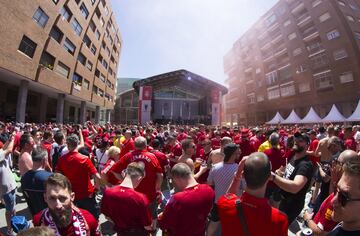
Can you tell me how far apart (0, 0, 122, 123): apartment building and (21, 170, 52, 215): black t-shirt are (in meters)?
17.9

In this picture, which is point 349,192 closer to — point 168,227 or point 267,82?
point 168,227

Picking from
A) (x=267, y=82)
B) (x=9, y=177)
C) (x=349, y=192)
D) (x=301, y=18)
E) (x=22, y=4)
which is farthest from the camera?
(x=267, y=82)

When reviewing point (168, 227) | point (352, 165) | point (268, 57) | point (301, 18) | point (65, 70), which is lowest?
point (168, 227)

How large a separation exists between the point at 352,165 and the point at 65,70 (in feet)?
103

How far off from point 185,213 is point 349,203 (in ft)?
5.91

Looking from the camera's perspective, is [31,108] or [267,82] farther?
[267,82]

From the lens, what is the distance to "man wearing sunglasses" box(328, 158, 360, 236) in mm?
1813

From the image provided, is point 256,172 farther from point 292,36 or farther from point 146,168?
point 292,36

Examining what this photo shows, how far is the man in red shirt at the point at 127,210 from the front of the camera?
3.16 meters

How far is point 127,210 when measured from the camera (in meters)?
3.16

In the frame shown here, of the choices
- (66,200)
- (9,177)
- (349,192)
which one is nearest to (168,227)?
(66,200)

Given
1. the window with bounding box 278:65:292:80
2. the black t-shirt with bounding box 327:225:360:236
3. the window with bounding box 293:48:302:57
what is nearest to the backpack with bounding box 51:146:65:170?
the black t-shirt with bounding box 327:225:360:236

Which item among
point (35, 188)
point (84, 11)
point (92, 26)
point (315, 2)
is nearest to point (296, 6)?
point (315, 2)

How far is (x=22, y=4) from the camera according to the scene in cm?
2020
